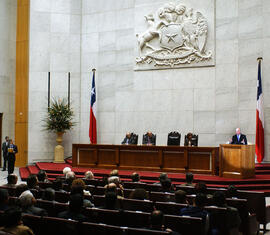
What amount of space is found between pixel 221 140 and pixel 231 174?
3.55 metres

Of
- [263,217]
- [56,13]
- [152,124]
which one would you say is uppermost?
[56,13]

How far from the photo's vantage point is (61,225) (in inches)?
148

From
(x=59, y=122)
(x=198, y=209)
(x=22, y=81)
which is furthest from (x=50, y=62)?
(x=198, y=209)

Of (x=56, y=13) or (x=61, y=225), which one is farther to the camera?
(x=56, y=13)

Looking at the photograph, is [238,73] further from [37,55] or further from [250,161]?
[37,55]

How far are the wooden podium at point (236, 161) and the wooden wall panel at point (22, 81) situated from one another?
9.30 m

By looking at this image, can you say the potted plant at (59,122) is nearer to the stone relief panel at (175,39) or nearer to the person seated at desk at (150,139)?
the stone relief panel at (175,39)

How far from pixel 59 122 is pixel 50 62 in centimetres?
282

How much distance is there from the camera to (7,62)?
16.0 meters

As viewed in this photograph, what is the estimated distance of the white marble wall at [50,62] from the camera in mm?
15047

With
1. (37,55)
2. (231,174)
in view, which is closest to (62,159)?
(37,55)

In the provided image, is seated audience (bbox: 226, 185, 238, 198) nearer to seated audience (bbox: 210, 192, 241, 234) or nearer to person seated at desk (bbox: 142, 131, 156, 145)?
seated audience (bbox: 210, 192, 241, 234)

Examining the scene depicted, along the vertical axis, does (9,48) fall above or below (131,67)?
above

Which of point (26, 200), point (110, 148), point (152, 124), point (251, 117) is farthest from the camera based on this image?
point (152, 124)
